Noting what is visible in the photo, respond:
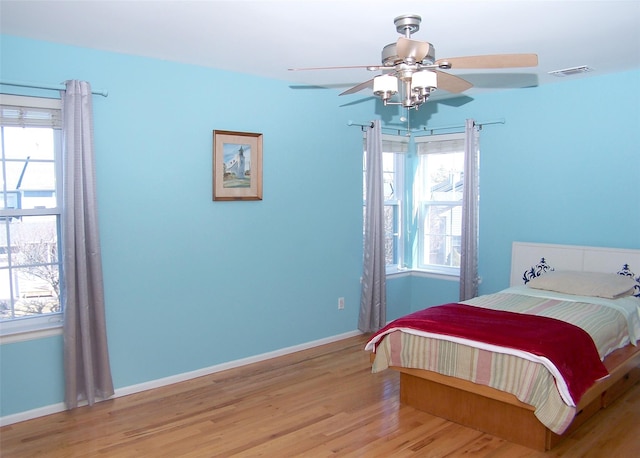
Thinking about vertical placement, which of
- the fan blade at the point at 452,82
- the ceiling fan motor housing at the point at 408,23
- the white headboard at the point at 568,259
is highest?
the ceiling fan motor housing at the point at 408,23

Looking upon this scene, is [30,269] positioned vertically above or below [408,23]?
below

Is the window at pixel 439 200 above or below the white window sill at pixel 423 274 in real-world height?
above

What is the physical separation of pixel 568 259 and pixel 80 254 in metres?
3.87

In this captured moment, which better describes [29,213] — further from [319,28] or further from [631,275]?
[631,275]

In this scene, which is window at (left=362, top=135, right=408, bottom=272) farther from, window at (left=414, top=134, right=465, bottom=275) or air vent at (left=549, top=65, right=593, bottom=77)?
air vent at (left=549, top=65, right=593, bottom=77)

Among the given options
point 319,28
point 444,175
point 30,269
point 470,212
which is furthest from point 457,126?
point 30,269

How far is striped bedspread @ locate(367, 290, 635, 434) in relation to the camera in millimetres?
2684

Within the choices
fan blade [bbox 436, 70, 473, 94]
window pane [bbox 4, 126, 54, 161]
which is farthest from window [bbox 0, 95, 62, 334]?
fan blade [bbox 436, 70, 473, 94]

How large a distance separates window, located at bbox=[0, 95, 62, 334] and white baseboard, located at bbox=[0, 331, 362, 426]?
1.74 feet

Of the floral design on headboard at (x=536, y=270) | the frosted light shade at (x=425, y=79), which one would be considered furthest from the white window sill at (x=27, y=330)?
the floral design on headboard at (x=536, y=270)

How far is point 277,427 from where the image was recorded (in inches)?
122

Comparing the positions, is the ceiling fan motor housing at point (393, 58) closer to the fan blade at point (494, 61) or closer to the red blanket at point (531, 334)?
the fan blade at point (494, 61)

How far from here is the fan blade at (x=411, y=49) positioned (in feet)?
7.54

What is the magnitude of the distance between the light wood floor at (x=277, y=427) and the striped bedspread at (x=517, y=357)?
324 mm
